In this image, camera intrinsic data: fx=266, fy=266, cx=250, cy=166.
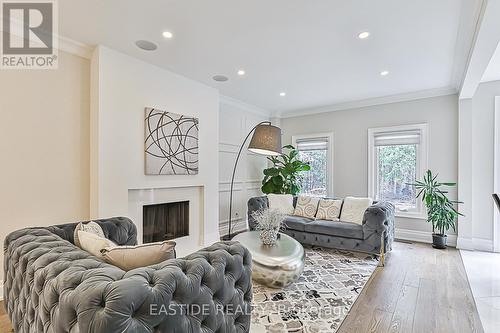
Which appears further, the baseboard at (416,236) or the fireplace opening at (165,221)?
the baseboard at (416,236)

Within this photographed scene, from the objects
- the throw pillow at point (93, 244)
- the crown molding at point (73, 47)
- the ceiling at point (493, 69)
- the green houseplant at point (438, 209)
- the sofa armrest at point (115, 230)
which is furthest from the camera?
the green houseplant at point (438, 209)

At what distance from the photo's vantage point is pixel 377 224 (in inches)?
156

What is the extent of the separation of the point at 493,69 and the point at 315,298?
4132mm

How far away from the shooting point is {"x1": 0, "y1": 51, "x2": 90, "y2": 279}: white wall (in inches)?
108

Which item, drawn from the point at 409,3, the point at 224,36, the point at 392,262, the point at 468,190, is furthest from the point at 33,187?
the point at 468,190

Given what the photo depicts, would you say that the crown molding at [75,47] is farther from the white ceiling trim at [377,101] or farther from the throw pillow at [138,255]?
the white ceiling trim at [377,101]

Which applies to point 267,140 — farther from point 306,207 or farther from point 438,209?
point 438,209

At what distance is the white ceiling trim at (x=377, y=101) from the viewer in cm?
480

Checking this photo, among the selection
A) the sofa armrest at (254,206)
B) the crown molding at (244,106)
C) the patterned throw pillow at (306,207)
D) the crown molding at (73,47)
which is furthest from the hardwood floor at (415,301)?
the crown molding at (244,106)

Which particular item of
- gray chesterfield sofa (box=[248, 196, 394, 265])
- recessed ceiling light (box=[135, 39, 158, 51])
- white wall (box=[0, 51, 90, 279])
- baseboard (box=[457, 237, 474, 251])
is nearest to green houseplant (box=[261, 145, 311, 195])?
gray chesterfield sofa (box=[248, 196, 394, 265])

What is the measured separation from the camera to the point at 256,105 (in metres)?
6.10

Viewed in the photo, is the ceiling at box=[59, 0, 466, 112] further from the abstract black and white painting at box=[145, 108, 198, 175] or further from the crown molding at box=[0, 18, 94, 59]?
the abstract black and white painting at box=[145, 108, 198, 175]

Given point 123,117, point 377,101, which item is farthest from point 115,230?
point 377,101

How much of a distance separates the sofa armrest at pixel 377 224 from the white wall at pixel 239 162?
2681 mm
